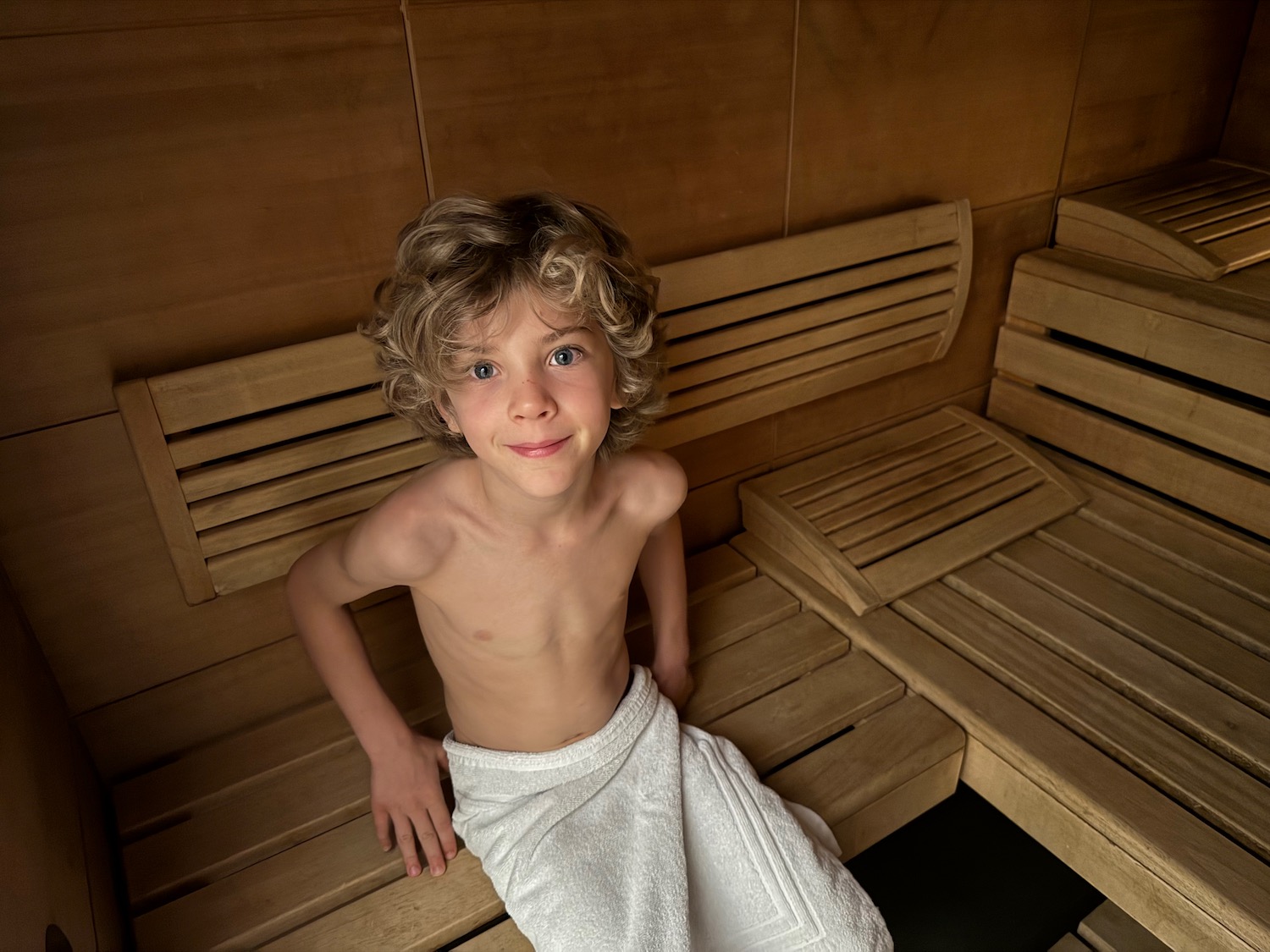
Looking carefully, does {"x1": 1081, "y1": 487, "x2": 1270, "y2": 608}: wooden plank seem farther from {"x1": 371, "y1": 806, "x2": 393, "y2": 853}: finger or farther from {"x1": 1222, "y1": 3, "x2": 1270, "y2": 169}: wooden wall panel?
{"x1": 371, "y1": 806, "x2": 393, "y2": 853}: finger

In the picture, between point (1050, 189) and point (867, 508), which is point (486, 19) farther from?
point (1050, 189)

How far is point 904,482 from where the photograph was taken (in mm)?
2354

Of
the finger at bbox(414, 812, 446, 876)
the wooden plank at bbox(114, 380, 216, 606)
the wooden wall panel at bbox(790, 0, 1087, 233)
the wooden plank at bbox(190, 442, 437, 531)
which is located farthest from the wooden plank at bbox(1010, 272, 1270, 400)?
the wooden plank at bbox(114, 380, 216, 606)

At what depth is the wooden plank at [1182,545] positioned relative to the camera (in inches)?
81.9

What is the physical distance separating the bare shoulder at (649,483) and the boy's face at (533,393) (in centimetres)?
26

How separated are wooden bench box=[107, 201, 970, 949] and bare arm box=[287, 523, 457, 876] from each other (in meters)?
0.05

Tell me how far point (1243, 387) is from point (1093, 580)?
53cm

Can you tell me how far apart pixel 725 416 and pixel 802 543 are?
350 mm

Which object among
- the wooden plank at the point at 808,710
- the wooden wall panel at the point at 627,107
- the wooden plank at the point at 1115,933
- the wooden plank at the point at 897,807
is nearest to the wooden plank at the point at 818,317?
the wooden wall panel at the point at 627,107

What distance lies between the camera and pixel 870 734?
5.90ft

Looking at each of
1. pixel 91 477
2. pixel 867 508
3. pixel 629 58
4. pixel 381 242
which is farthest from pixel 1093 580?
pixel 91 477

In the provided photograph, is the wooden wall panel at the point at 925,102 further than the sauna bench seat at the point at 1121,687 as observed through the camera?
Yes

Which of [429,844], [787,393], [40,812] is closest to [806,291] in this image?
[787,393]

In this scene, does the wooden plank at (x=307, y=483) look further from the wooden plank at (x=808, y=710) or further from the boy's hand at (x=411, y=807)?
the wooden plank at (x=808, y=710)
